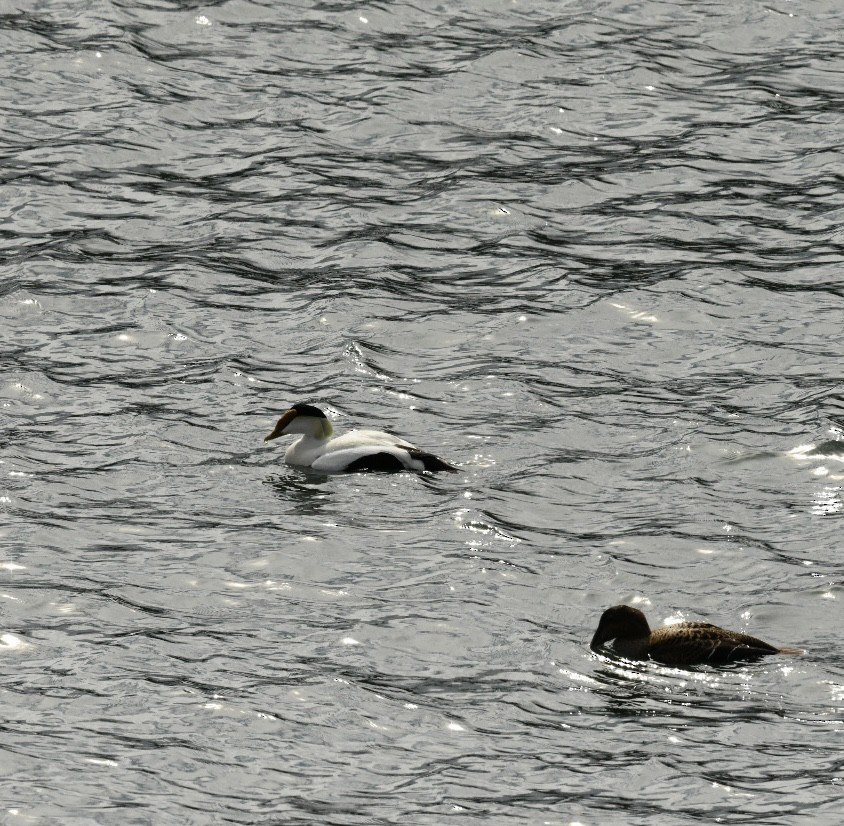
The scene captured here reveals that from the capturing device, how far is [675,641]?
1327 cm

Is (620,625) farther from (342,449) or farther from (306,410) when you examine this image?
(306,410)

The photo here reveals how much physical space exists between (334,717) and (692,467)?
4996 millimetres

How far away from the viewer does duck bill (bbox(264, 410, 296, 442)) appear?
17234 mm

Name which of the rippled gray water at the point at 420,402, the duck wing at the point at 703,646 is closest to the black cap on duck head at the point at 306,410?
the rippled gray water at the point at 420,402

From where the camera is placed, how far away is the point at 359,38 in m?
26.7

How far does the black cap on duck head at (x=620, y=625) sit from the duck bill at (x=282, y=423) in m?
4.50

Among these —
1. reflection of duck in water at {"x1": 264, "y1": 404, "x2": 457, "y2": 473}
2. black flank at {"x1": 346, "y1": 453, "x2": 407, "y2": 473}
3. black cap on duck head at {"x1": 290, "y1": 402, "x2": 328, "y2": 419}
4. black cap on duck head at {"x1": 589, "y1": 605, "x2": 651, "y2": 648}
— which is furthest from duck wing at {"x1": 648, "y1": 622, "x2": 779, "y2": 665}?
black cap on duck head at {"x1": 290, "y1": 402, "x2": 328, "y2": 419}

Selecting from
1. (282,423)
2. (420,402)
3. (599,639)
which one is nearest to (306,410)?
(282,423)

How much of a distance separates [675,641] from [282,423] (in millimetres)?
5034

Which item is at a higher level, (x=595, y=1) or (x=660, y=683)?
(x=595, y=1)

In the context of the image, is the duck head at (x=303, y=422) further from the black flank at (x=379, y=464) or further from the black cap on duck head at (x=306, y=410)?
the black flank at (x=379, y=464)

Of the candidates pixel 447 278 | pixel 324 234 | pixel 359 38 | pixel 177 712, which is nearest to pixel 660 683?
pixel 177 712

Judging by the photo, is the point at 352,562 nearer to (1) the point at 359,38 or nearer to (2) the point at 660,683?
(2) the point at 660,683

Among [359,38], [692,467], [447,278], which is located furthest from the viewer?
[359,38]
